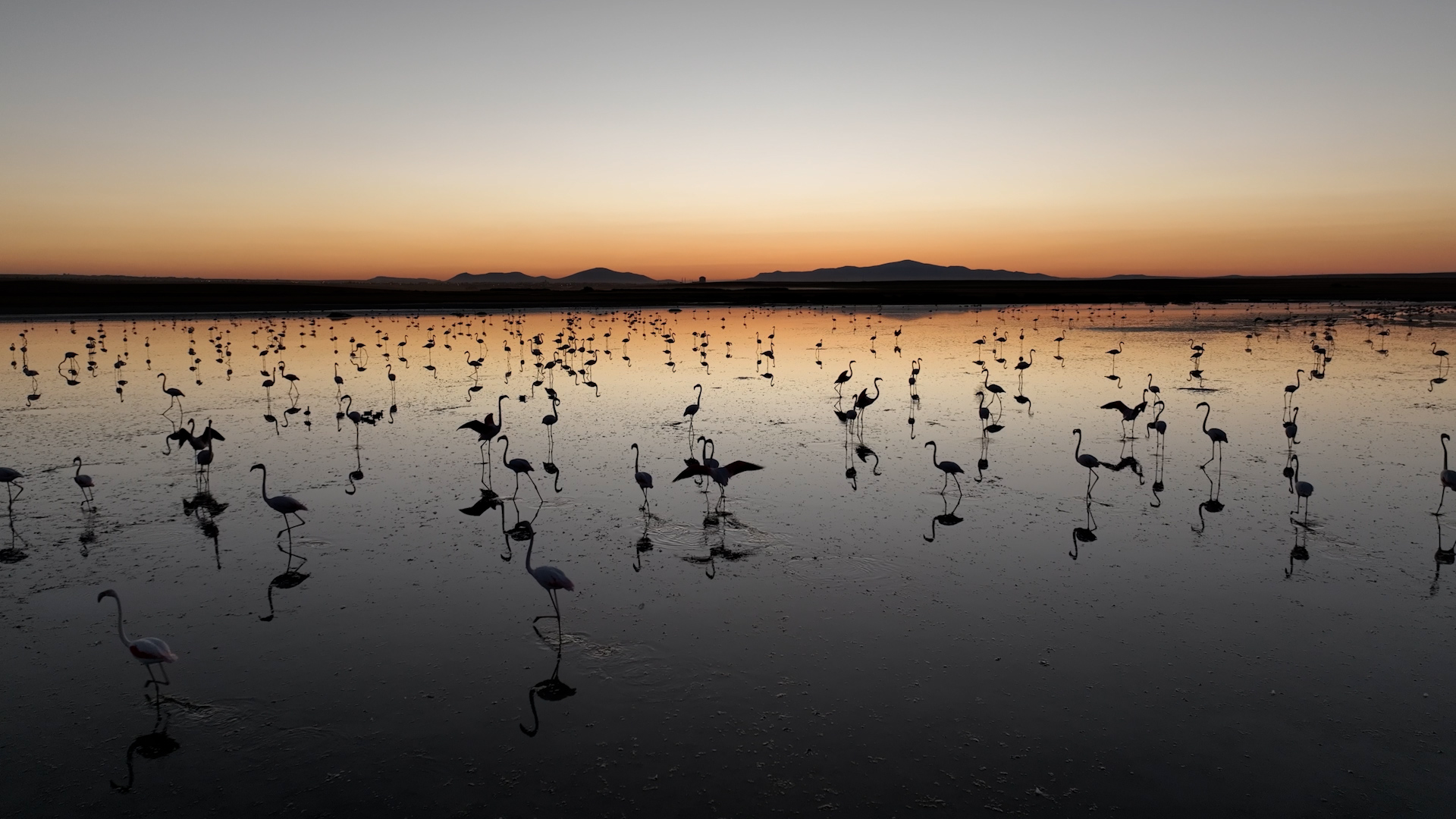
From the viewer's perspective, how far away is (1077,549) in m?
8.66

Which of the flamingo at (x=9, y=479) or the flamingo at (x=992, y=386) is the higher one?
the flamingo at (x=992, y=386)

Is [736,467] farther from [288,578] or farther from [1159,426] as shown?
[1159,426]

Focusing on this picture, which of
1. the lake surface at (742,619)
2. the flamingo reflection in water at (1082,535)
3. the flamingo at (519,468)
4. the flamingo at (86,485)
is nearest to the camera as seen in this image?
the lake surface at (742,619)

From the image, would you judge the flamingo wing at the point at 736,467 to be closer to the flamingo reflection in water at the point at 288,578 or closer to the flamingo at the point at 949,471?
the flamingo at the point at 949,471

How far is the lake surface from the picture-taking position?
4.97 metres

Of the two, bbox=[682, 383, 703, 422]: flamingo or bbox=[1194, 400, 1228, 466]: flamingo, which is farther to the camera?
bbox=[682, 383, 703, 422]: flamingo

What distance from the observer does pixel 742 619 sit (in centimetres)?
707

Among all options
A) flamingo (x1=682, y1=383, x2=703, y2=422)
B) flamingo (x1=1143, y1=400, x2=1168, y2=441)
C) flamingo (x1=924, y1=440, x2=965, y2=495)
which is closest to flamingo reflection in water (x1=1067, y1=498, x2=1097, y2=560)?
flamingo (x1=924, y1=440, x2=965, y2=495)

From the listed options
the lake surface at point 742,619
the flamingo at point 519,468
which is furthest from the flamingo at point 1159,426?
the flamingo at point 519,468

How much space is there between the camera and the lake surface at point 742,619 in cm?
497

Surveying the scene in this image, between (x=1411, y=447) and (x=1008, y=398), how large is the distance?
7.24m

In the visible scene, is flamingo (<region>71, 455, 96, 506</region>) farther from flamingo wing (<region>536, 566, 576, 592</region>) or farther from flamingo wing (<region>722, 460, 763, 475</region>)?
flamingo wing (<region>722, 460, 763, 475</region>)

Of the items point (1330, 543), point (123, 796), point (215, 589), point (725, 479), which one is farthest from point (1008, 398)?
point (123, 796)

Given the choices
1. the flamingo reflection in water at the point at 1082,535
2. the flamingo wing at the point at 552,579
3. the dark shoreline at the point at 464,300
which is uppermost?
the dark shoreline at the point at 464,300
